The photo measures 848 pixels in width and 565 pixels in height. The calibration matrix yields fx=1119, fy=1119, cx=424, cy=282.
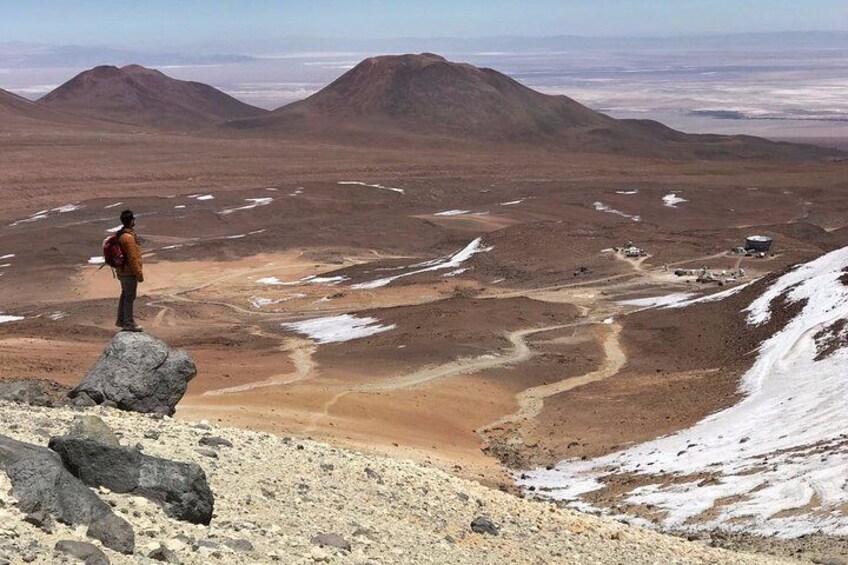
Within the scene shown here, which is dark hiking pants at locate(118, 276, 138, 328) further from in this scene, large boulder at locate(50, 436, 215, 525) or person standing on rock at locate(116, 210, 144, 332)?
large boulder at locate(50, 436, 215, 525)

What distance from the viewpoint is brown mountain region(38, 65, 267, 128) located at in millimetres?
155000

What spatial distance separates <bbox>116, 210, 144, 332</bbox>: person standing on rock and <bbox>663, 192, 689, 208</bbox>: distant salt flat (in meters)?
63.9

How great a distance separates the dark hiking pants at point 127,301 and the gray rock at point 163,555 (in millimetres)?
7450

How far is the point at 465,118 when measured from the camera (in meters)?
139

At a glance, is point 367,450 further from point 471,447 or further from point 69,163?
point 69,163

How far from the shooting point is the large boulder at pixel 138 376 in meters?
13.5

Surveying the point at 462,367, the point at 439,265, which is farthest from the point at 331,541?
the point at 439,265

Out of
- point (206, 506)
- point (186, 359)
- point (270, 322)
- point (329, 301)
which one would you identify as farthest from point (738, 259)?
point (206, 506)

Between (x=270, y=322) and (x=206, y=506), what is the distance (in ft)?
93.0

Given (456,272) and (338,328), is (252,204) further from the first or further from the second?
(338,328)

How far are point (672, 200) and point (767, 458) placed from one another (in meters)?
62.8

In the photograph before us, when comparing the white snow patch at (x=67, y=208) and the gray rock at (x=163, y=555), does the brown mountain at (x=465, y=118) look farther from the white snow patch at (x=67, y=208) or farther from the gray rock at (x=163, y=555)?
the gray rock at (x=163, y=555)

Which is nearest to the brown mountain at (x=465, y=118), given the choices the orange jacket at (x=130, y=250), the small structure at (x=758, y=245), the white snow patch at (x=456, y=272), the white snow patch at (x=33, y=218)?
the white snow patch at (x=33, y=218)

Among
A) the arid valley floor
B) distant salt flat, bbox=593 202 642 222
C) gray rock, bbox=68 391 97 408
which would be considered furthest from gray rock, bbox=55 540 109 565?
distant salt flat, bbox=593 202 642 222
